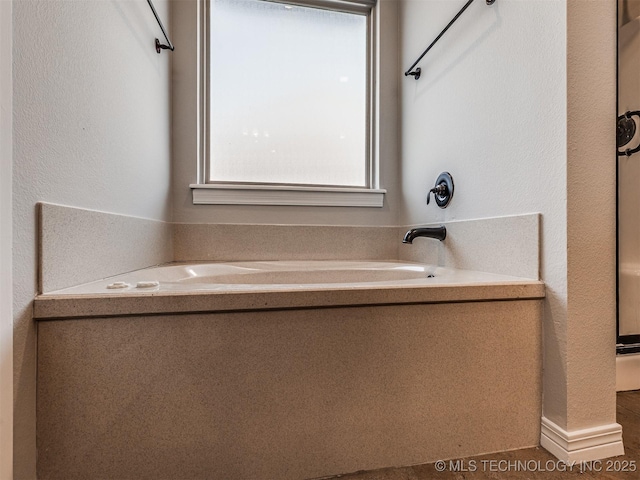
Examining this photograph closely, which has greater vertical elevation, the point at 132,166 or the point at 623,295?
the point at 132,166

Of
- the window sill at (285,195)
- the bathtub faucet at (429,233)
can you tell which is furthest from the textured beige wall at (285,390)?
the window sill at (285,195)

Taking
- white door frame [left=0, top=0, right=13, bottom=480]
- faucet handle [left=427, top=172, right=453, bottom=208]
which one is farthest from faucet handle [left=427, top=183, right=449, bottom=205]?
white door frame [left=0, top=0, right=13, bottom=480]

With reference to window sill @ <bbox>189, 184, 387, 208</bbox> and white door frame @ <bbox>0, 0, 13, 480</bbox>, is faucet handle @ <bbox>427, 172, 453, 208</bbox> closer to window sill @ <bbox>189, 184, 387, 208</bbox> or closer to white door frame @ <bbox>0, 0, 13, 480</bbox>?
window sill @ <bbox>189, 184, 387, 208</bbox>

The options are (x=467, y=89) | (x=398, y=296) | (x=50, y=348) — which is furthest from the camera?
(x=467, y=89)

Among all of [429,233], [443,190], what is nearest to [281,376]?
[429,233]

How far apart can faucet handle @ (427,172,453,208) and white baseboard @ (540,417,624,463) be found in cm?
83

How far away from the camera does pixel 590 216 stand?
82 cm

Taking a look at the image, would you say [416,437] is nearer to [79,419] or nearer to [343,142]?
[79,419]

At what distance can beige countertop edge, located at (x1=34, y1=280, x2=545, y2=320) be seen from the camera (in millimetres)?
646

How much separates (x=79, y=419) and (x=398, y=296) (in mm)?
738

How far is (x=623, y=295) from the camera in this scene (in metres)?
1.14

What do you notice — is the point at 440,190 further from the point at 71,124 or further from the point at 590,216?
the point at 71,124

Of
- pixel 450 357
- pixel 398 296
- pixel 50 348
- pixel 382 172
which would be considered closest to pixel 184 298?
pixel 50 348

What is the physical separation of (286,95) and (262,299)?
138 centimetres
